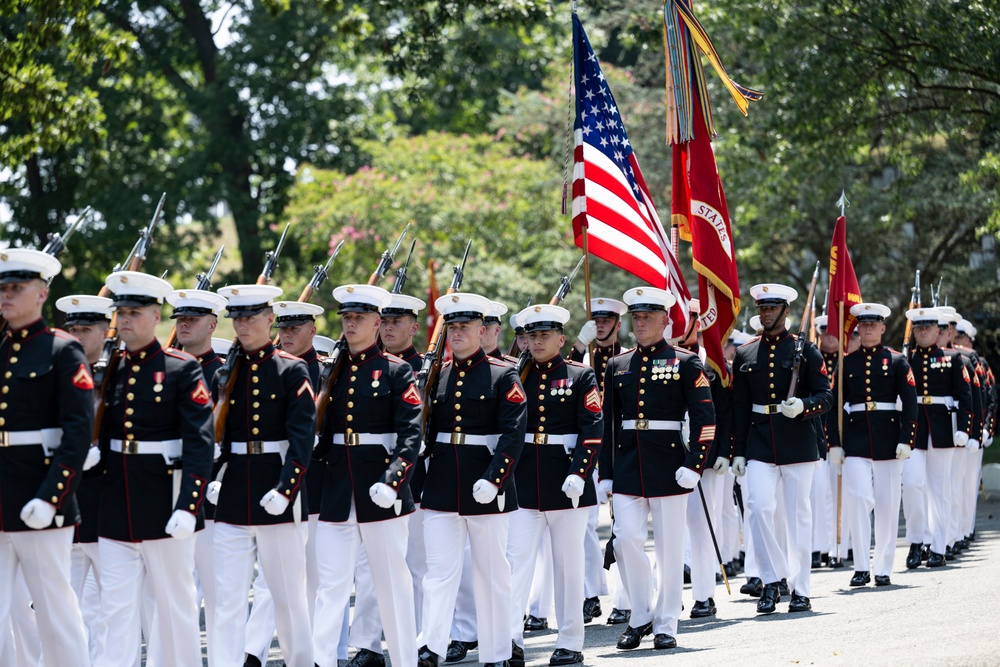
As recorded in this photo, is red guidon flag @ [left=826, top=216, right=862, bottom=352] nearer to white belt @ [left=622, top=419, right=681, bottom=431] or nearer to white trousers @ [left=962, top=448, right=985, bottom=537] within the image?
white trousers @ [left=962, top=448, right=985, bottom=537]

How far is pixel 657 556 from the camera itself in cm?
961

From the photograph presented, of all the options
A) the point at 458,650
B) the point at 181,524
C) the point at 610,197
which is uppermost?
the point at 610,197

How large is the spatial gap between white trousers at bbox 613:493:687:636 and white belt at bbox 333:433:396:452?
2.07m

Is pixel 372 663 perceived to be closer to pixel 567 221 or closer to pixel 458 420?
pixel 458 420

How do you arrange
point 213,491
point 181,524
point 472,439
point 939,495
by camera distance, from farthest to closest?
point 939,495
point 472,439
point 213,491
point 181,524

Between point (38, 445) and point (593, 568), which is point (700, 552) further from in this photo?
point (38, 445)

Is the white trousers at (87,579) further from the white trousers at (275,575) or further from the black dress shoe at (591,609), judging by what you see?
the black dress shoe at (591,609)

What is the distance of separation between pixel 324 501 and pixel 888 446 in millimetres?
6238

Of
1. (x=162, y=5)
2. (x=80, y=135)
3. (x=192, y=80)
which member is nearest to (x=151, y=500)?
(x=80, y=135)

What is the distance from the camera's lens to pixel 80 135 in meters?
15.2

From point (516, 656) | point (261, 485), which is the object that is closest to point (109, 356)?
point (261, 485)

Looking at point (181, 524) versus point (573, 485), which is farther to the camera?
point (573, 485)

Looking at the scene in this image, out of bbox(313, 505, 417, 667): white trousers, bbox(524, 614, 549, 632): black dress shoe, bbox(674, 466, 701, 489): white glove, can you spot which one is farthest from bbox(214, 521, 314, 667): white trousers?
bbox(524, 614, 549, 632): black dress shoe

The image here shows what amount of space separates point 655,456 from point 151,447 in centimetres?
372
